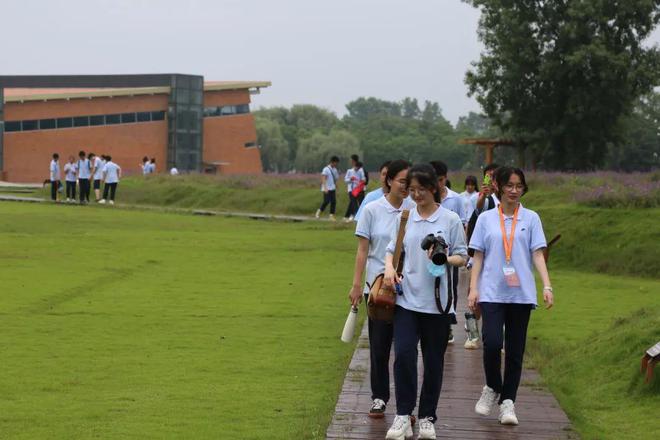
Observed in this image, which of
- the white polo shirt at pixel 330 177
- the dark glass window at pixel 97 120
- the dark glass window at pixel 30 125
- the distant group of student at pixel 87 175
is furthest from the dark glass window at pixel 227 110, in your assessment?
the white polo shirt at pixel 330 177

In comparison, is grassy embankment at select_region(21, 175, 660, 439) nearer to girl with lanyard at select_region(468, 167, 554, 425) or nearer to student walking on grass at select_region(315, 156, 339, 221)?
girl with lanyard at select_region(468, 167, 554, 425)

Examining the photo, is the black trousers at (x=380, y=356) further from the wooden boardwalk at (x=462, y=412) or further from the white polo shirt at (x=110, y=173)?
the white polo shirt at (x=110, y=173)

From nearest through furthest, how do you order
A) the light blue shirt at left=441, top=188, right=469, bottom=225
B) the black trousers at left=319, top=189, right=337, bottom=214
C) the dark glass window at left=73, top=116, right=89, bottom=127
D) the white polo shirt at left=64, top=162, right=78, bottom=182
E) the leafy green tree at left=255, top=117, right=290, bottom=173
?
the light blue shirt at left=441, top=188, right=469, bottom=225 < the black trousers at left=319, top=189, right=337, bottom=214 < the white polo shirt at left=64, top=162, right=78, bottom=182 < the dark glass window at left=73, top=116, right=89, bottom=127 < the leafy green tree at left=255, top=117, right=290, bottom=173

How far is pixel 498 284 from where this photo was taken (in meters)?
7.51

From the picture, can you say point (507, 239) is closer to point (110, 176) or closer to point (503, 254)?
point (503, 254)

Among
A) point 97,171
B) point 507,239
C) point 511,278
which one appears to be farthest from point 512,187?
point 97,171

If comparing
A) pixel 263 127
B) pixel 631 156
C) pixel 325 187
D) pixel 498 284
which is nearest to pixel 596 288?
pixel 498 284

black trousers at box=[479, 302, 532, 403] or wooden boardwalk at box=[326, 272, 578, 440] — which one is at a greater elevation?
black trousers at box=[479, 302, 532, 403]

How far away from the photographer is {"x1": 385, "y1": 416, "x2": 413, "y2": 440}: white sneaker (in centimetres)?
678

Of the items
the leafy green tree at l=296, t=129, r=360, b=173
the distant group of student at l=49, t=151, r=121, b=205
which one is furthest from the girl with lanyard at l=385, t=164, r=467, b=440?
the leafy green tree at l=296, t=129, r=360, b=173

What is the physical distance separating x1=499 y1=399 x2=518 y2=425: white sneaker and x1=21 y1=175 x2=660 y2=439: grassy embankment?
46 cm

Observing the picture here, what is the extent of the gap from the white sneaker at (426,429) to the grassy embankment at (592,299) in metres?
1.09

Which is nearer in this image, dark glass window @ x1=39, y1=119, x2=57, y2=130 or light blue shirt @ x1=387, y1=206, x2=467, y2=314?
light blue shirt @ x1=387, y1=206, x2=467, y2=314

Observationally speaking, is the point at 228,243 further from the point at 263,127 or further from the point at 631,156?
the point at 263,127
